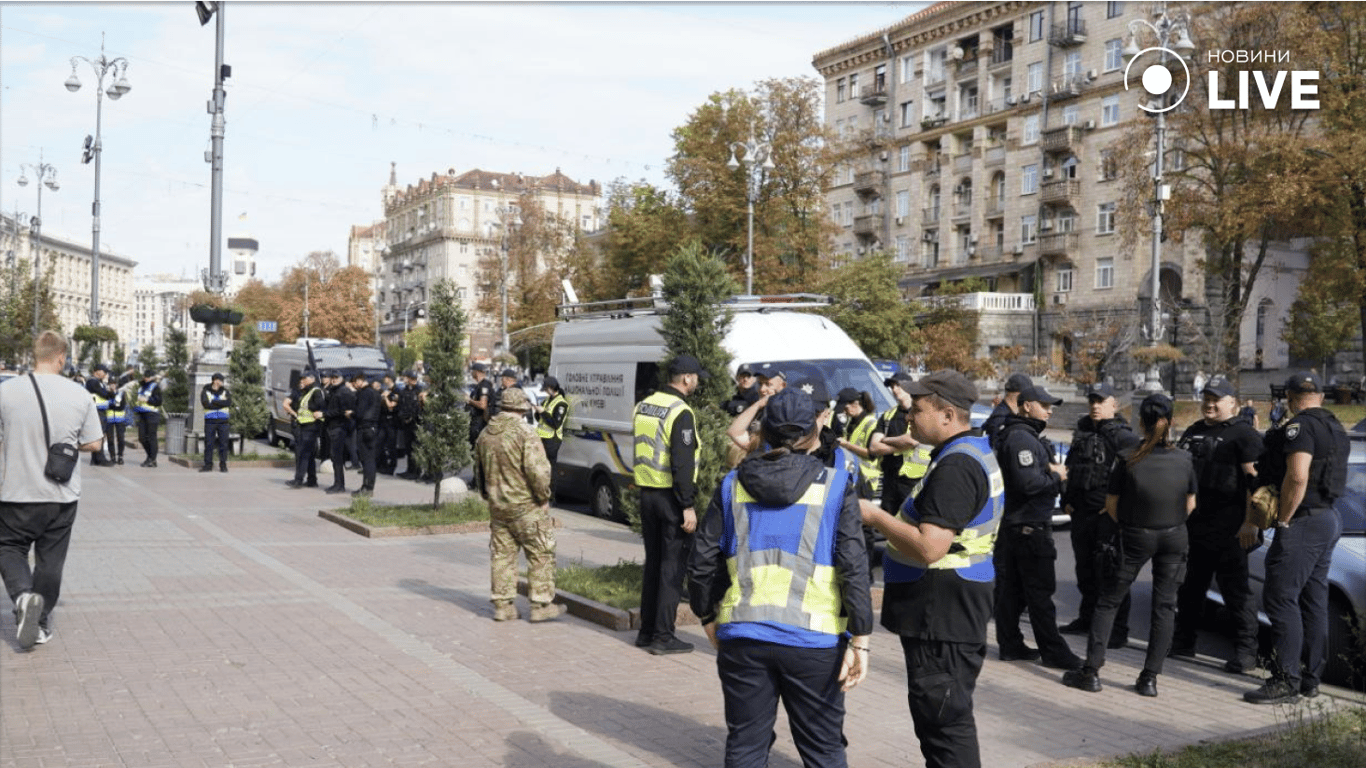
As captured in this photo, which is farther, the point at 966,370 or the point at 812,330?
the point at 966,370

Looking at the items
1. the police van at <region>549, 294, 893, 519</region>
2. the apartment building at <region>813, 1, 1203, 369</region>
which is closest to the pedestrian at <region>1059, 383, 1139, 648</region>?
the police van at <region>549, 294, 893, 519</region>

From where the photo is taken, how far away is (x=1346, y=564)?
8062 millimetres

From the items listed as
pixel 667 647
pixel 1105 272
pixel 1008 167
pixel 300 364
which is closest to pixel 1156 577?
pixel 667 647

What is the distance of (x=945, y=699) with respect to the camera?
4582 mm

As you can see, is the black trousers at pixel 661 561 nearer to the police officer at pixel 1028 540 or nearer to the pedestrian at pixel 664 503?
the pedestrian at pixel 664 503

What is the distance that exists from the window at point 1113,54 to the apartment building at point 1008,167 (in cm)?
5

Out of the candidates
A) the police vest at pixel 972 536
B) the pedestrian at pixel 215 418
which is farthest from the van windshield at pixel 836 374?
the pedestrian at pixel 215 418

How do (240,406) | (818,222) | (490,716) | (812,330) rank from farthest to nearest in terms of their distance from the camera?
(818,222)
(240,406)
(812,330)
(490,716)

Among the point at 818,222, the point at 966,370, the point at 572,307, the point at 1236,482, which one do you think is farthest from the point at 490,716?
the point at 966,370

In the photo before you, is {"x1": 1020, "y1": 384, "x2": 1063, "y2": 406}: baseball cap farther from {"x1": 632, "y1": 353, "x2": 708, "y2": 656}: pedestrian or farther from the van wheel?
the van wheel

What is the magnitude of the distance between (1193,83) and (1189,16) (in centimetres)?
200

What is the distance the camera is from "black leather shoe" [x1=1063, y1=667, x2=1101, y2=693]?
7551 millimetres

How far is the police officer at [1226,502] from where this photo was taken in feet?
26.7

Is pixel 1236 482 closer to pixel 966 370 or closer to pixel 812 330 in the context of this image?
pixel 812 330
